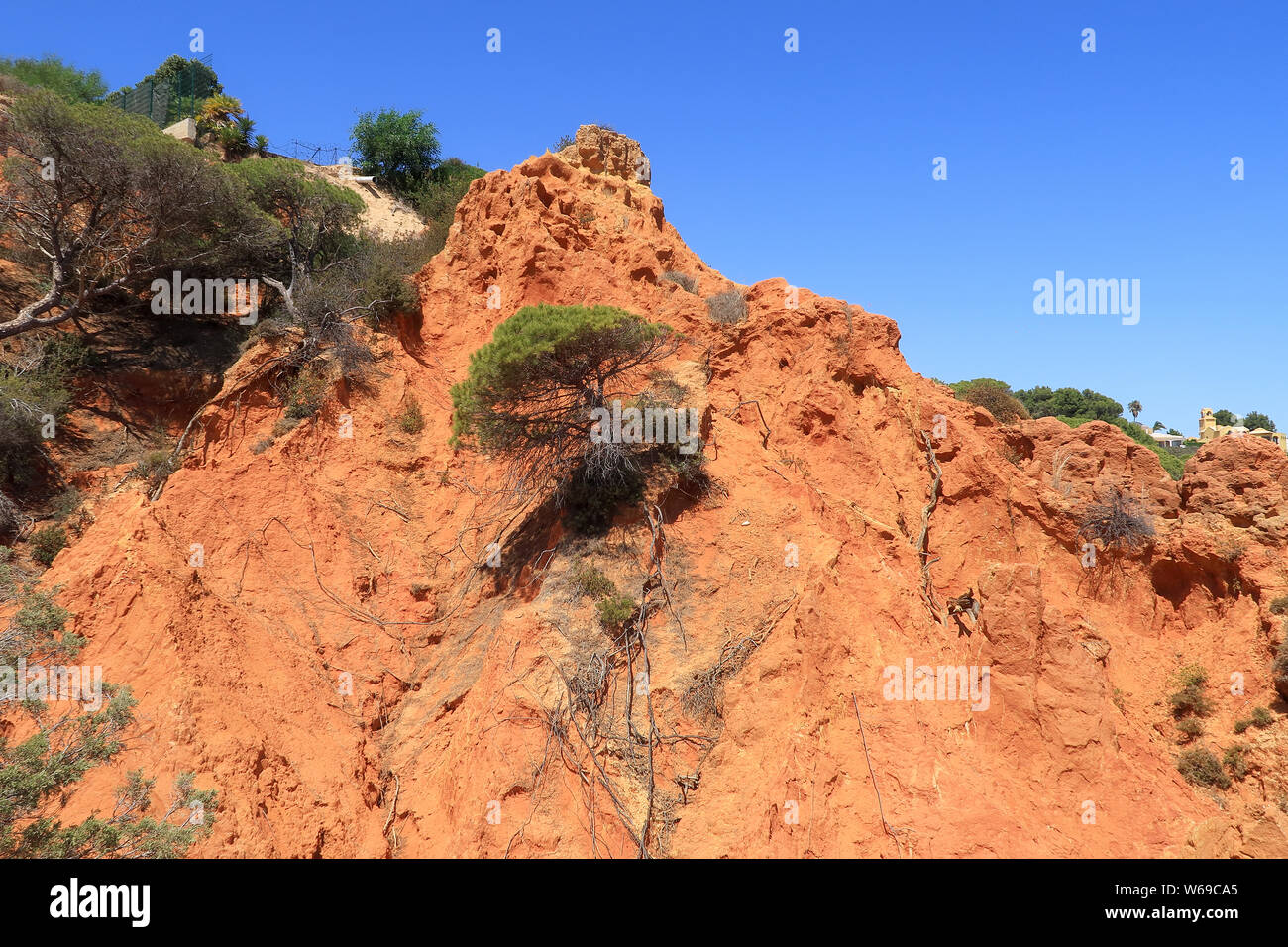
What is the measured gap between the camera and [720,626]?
1053 centimetres

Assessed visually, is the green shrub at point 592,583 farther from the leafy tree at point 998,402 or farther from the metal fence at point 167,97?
the metal fence at point 167,97

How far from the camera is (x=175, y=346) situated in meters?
16.9

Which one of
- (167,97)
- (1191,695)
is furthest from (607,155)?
(167,97)

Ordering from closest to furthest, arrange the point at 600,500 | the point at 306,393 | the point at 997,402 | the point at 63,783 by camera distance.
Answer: the point at 63,783 → the point at 600,500 → the point at 306,393 → the point at 997,402

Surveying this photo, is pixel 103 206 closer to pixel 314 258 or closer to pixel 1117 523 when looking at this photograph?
pixel 314 258

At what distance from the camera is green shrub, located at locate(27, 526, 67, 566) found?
12094mm

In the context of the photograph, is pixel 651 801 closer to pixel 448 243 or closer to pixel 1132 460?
pixel 1132 460

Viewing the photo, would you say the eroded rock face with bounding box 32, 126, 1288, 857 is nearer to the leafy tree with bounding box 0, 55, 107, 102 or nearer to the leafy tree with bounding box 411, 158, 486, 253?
the leafy tree with bounding box 411, 158, 486, 253

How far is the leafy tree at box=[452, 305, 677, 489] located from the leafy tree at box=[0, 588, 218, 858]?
5902 mm

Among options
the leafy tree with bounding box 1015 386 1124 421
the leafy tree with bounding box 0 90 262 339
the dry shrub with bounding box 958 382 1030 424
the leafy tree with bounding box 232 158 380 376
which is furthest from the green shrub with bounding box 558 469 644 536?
the leafy tree with bounding box 1015 386 1124 421

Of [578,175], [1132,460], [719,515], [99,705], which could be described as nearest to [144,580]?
[99,705]

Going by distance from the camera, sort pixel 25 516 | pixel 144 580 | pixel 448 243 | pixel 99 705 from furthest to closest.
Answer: pixel 448 243 < pixel 25 516 < pixel 144 580 < pixel 99 705

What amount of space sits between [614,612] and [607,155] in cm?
1192

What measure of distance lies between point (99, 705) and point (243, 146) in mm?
28463
